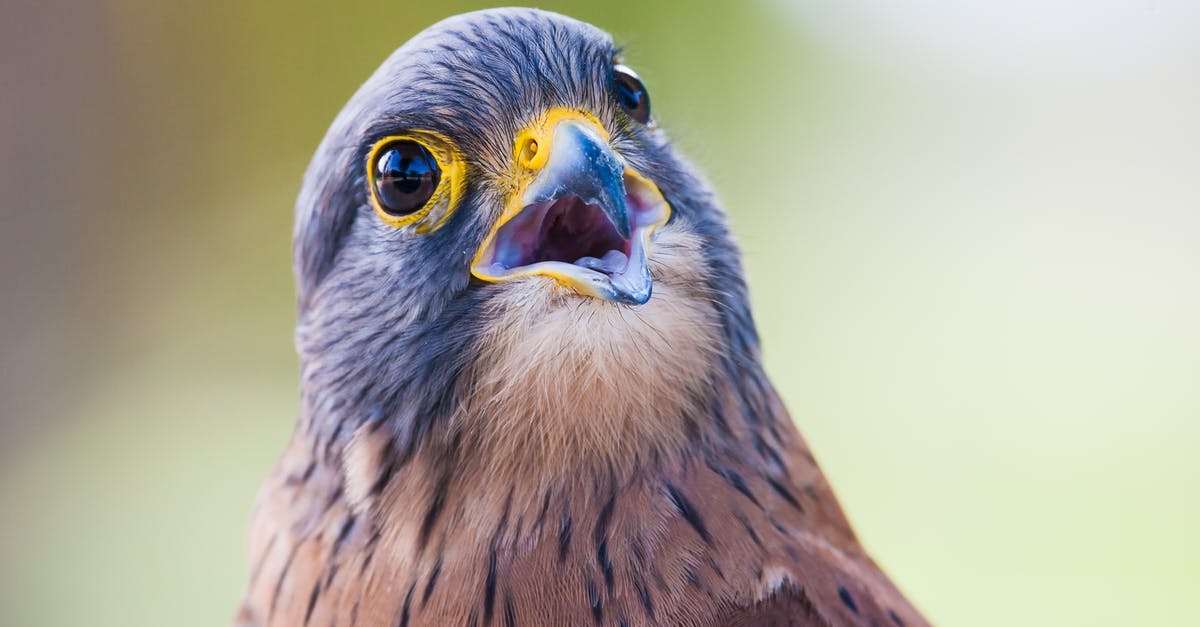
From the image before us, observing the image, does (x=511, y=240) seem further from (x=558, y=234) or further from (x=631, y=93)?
(x=631, y=93)

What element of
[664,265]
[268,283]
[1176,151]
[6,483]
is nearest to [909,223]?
[1176,151]

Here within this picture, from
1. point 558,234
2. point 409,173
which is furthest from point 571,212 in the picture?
point 409,173

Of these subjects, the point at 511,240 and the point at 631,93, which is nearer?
the point at 511,240

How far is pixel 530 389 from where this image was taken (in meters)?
0.73

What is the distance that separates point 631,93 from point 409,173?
0.21 m

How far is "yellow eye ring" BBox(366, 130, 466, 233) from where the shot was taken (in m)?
0.72

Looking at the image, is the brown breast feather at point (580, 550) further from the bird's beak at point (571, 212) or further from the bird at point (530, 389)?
the bird's beak at point (571, 212)

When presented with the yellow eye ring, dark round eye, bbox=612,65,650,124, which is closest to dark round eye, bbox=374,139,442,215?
the yellow eye ring

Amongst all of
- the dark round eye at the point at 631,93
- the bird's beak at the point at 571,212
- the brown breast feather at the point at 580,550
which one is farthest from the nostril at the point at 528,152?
the brown breast feather at the point at 580,550

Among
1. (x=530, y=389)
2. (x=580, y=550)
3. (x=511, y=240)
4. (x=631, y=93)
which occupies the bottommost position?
(x=580, y=550)

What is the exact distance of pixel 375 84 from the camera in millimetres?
785

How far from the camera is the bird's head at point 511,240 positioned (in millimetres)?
695

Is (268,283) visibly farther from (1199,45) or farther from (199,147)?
(1199,45)

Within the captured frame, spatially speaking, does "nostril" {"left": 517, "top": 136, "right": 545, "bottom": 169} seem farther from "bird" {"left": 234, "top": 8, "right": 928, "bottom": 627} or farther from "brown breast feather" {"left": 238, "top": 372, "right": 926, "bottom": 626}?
"brown breast feather" {"left": 238, "top": 372, "right": 926, "bottom": 626}
